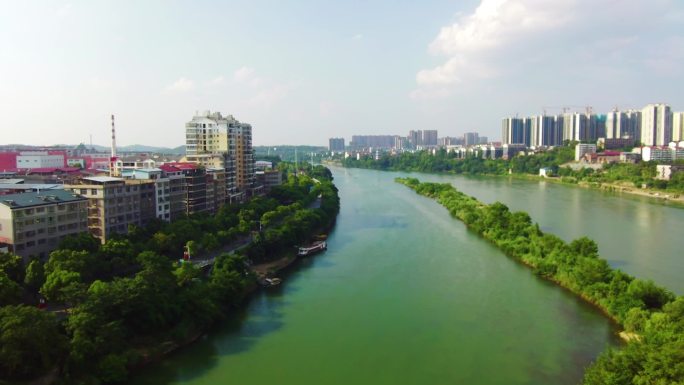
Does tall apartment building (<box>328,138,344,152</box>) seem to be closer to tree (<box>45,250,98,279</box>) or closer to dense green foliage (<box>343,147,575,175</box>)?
dense green foliage (<box>343,147,575,175</box>)

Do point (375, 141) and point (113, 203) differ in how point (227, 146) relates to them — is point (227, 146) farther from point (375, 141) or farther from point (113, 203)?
point (375, 141)

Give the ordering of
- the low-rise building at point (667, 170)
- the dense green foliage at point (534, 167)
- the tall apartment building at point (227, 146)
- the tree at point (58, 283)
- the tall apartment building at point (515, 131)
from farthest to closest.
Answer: the tall apartment building at point (515, 131) < the dense green foliage at point (534, 167) < the low-rise building at point (667, 170) < the tall apartment building at point (227, 146) < the tree at point (58, 283)

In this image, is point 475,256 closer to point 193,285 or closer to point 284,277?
point 284,277

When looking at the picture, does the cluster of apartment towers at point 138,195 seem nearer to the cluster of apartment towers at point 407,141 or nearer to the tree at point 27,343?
the tree at point 27,343

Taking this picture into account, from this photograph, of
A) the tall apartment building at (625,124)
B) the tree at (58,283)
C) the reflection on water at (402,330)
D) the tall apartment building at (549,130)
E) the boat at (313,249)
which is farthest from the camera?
the tall apartment building at (549,130)

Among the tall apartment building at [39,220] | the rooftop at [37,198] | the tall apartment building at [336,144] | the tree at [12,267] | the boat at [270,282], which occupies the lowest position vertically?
the boat at [270,282]

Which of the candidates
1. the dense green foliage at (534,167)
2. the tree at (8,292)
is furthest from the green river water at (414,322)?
the dense green foliage at (534,167)

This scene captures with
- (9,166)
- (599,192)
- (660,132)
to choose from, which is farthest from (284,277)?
(660,132)

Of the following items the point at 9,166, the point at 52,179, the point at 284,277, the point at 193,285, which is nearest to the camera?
the point at 193,285
